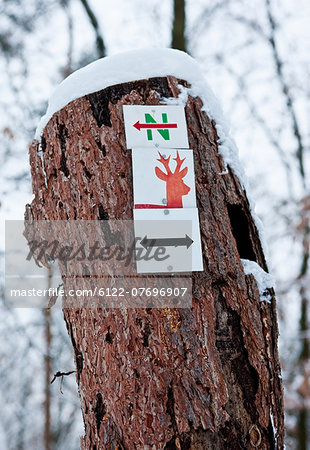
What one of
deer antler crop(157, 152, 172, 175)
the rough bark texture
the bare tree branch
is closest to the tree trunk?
the bare tree branch

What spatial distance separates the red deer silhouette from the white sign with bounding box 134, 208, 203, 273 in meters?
0.03

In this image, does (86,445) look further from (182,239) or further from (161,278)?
(182,239)

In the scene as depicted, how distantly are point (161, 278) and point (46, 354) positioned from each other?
4904mm

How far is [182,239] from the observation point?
48.4 inches

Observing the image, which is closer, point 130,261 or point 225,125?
point 130,261

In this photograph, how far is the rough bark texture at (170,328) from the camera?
1.12 metres

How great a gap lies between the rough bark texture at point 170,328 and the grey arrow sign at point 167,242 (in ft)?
0.15

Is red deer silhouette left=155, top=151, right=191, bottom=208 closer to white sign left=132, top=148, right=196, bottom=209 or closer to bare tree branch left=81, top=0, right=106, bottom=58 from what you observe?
white sign left=132, top=148, right=196, bottom=209

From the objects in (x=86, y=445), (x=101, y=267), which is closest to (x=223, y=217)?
(x=101, y=267)

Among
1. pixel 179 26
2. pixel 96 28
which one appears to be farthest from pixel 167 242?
pixel 96 28

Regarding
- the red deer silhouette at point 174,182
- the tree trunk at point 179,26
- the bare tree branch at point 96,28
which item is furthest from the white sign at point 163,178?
the bare tree branch at point 96,28

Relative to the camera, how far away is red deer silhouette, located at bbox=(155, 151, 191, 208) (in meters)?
1.26

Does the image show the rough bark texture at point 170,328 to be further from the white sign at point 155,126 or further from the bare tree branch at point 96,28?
the bare tree branch at point 96,28

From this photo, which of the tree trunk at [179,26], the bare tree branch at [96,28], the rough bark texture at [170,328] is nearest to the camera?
the rough bark texture at [170,328]
